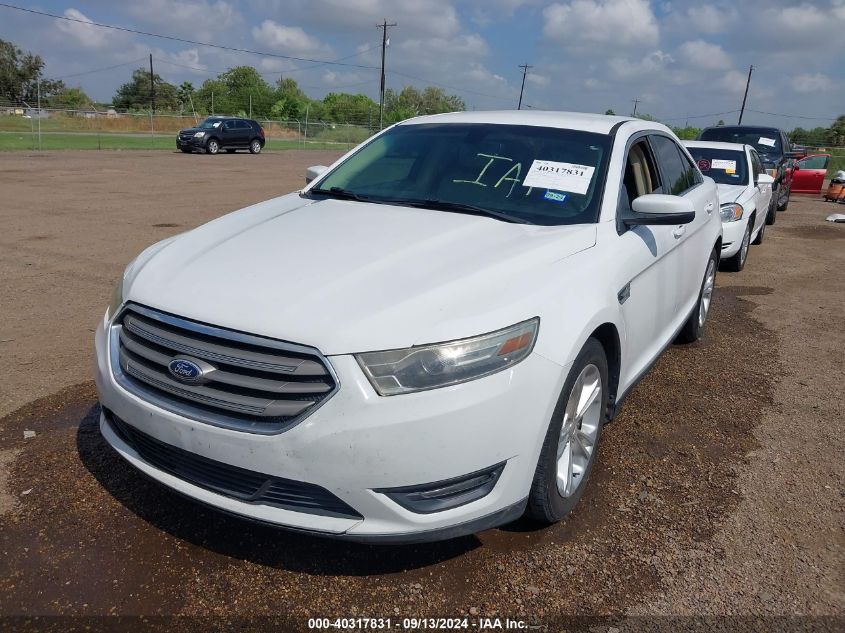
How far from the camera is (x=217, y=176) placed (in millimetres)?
20250

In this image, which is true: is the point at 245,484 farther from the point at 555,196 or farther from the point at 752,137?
the point at 752,137

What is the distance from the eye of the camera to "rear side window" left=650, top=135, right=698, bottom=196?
4398 millimetres

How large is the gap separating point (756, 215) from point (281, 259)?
8.58 metres

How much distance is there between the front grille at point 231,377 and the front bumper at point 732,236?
7.28m

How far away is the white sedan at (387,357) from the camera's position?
2189mm

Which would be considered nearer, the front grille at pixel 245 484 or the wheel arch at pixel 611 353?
the front grille at pixel 245 484

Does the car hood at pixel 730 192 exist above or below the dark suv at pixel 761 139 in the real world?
below

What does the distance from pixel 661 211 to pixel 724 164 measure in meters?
7.15

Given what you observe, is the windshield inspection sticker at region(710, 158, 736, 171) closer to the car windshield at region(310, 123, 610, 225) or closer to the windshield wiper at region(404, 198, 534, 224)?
the car windshield at region(310, 123, 610, 225)

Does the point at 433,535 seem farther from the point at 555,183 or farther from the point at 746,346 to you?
the point at 746,346

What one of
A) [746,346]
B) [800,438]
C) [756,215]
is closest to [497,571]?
[800,438]

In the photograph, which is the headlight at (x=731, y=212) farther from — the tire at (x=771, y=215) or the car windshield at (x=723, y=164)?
the tire at (x=771, y=215)

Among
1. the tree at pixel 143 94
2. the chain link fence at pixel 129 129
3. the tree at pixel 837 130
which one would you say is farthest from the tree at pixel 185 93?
the tree at pixel 837 130

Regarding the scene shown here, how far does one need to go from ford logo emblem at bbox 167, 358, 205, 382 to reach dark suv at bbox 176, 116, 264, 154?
102ft
